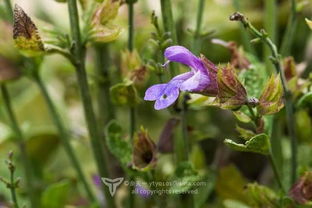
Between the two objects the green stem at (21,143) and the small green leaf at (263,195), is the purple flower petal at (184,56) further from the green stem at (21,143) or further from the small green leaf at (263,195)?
the green stem at (21,143)

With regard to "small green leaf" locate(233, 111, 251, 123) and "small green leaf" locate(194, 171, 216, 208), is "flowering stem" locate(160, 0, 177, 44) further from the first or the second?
"small green leaf" locate(194, 171, 216, 208)

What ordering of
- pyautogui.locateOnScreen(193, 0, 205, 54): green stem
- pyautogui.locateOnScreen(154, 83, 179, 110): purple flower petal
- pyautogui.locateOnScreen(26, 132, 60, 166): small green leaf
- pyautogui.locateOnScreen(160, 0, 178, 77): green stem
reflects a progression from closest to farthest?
pyautogui.locateOnScreen(154, 83, 179, 110): purple flower petal
pyautogui.locateOnScreen(160, 0, 178, 77): green stem
pyautogui.locateOnScreen(193, 0, 205, 54): green stem
pyautogui.locateOnScreen(26, 132, 60, 166): small green leaf

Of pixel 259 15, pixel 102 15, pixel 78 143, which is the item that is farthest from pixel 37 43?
pixel 259 15

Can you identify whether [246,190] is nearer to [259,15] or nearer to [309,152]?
[309,152]

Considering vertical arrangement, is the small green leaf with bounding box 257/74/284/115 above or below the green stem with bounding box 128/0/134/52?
below

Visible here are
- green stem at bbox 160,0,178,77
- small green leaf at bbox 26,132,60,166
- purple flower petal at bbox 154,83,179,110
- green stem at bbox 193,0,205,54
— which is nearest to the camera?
purple flower petal at bbox 154,83,179,110

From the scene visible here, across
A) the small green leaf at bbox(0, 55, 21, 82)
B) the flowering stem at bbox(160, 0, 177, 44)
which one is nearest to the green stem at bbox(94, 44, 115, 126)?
the small green leaf at bbox(0, 55, 21, 82)
